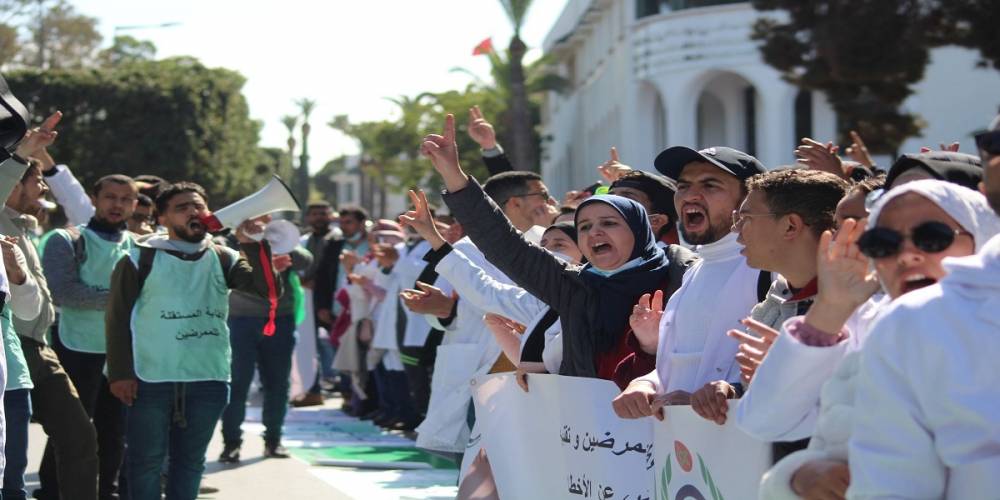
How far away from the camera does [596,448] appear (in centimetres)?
551

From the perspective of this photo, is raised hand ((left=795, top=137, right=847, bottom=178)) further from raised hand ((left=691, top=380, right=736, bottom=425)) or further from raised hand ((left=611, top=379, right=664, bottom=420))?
raised hand ((left=691, top=380, right=736, bottom=425))

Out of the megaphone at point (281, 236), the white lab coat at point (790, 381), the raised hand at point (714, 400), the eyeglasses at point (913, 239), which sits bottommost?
the raised hand at point (714, 400)

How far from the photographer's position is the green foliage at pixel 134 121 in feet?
206

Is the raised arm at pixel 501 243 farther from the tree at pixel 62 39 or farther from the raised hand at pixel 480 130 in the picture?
the tree at pixel 62 39

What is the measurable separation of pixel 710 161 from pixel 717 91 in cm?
4602

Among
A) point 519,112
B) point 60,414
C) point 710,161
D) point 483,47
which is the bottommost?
point 60,414

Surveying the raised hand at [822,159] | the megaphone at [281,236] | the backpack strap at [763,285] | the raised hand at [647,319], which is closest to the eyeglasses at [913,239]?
the backpack strap at [763,285]

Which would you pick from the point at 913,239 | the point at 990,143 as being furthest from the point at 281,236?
the point at 990,143

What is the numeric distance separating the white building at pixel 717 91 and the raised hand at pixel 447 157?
36.2 metres

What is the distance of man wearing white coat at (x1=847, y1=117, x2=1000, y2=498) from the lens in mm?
2967

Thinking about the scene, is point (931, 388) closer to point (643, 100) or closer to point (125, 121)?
point (643, 100)

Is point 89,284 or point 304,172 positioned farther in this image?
point 304,172

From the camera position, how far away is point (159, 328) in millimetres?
8164

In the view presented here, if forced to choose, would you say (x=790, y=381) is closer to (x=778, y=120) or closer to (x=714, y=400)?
(x=714, y=400)
